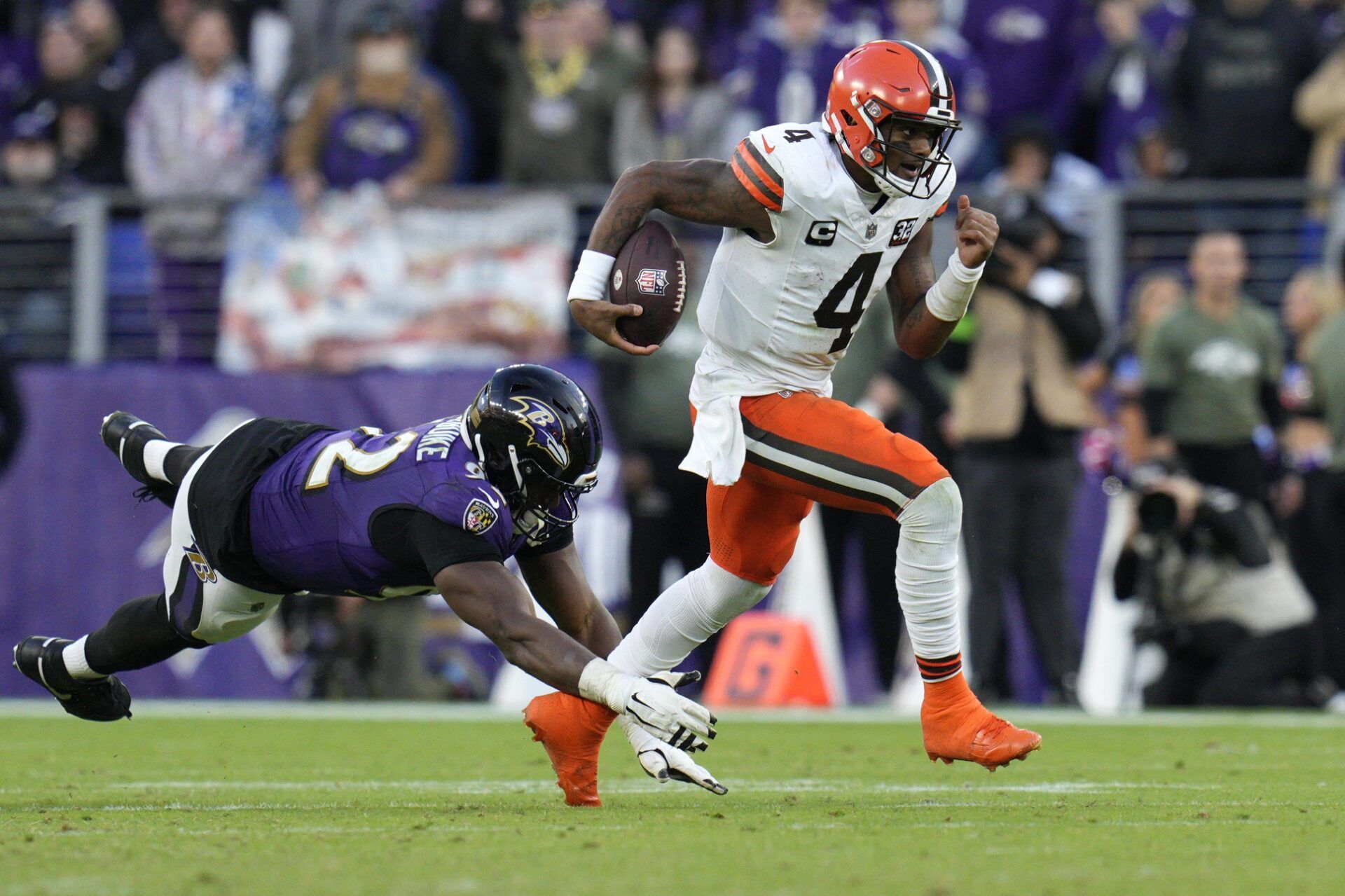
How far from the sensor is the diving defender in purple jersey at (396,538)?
4.85m

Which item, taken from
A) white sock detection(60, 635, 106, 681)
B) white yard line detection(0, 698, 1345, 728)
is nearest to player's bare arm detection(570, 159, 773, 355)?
white sock detection(60, 635, 106, 681)

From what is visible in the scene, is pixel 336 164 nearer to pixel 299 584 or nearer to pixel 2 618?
pixel 2 618

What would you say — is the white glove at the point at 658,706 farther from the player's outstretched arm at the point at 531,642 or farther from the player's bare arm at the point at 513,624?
the player's bare arm at the point at 513,624

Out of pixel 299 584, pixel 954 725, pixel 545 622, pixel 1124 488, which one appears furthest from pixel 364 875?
pixel 1124 488

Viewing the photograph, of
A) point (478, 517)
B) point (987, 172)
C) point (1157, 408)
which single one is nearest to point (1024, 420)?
point (1157, 408)

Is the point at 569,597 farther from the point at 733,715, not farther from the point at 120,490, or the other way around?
the point at 120,490

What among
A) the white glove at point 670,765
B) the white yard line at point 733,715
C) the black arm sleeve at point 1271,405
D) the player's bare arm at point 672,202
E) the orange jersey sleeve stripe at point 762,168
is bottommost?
the white yard line at point 733,715

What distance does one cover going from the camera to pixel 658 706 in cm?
453

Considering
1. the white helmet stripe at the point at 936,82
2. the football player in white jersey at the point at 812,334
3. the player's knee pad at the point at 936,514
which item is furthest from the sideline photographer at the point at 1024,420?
the player's knee pad at the point at 936,514

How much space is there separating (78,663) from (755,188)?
2327mm

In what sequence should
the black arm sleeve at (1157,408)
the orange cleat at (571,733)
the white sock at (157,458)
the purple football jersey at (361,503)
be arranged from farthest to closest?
the black arm sleeve at (1157,408) → the white sock at (157,458) → the orange cleat at (571,733) → the purple football jersey at (361,503)

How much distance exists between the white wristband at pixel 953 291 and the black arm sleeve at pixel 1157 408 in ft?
14.3

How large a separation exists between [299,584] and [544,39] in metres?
6.76

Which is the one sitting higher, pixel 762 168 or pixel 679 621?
pixel 762 168
